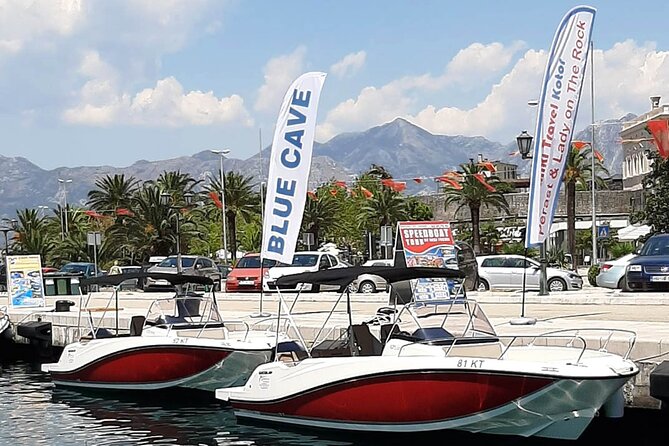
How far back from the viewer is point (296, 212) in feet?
68.4

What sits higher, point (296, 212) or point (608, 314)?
point (296, 212)

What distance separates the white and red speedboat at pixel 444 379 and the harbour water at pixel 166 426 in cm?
30

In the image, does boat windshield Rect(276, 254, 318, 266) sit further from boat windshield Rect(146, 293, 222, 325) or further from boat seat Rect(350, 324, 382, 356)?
boat seat Rect(350, 324, 382, 356)

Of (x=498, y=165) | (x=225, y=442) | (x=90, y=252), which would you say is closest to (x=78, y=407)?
(x=225, y=442)

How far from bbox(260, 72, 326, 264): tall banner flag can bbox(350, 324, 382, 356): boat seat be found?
5635mm

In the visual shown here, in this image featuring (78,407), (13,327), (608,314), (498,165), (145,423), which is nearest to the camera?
(145,423)

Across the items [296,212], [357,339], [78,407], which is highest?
[296,212]

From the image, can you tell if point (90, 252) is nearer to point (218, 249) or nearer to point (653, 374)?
point (218, 249)

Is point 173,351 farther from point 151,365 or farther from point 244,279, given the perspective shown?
point 244,279

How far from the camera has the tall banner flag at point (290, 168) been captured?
20719 mm

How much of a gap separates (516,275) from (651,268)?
9.15m

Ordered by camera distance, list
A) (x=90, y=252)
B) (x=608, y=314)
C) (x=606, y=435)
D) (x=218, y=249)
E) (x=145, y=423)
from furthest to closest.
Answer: (x=218, y=249) → (x=90, y=252) → (x=608, y=314) → (x=145, y=423) → (x=606, y=435)

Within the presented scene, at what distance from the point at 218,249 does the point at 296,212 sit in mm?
67788

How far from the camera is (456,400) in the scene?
13.0 metres
